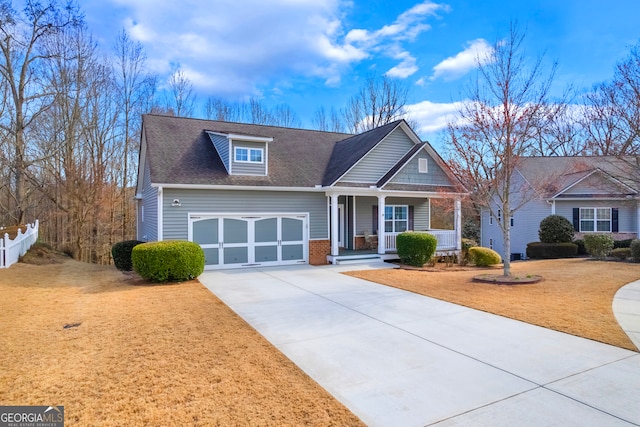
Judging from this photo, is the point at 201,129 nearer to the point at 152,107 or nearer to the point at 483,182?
the point at 483,182

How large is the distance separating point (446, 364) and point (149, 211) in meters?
14.2

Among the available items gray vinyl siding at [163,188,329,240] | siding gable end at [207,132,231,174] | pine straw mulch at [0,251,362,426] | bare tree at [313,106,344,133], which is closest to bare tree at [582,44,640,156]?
gray vinyl siding at [163,188,329,240]

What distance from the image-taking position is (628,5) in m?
12.7

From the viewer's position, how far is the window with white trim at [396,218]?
1788 centimetres

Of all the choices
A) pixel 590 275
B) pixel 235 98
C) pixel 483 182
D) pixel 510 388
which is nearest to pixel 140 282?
pixel 510 388

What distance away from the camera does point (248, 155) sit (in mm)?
15000

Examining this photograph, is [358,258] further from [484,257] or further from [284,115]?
[284,115]

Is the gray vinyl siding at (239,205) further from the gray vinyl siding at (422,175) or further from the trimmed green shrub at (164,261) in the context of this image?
the gray vinyl siding at (422,175)

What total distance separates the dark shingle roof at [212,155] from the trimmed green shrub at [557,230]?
13035 millimetres

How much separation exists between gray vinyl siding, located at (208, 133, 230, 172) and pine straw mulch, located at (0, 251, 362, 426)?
7.68m

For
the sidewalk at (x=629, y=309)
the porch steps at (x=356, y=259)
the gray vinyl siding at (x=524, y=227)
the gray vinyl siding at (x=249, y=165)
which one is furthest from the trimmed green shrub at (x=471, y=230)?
the gray vinyl siding at (x=249, y=165)

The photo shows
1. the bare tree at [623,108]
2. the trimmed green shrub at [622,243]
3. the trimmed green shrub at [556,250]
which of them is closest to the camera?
the bare tree at [623,108]

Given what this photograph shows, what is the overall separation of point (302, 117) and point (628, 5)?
26.9 meters

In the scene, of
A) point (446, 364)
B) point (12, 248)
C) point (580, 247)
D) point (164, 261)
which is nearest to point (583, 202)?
point (580, 247)
